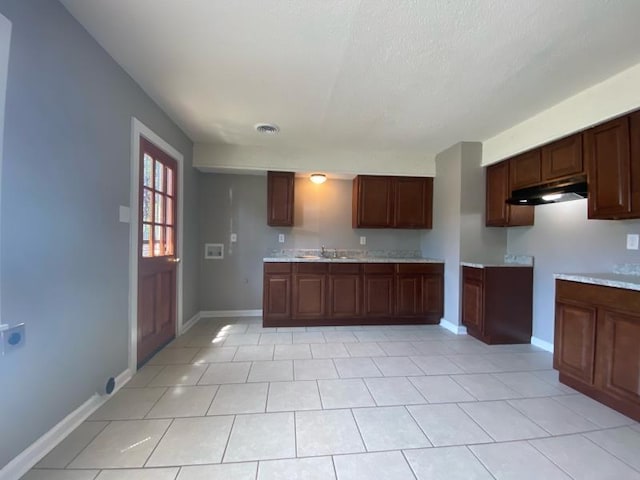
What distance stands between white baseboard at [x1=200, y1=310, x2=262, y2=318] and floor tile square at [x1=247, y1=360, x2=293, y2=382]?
162 centimetres

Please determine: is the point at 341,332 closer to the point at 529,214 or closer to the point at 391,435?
the point at 391,435

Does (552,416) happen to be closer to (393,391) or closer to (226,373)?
(393,391)

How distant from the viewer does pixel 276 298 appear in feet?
12.1

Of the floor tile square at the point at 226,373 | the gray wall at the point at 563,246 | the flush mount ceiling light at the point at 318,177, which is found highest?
the flush mount ceiling light at the point at 318,177

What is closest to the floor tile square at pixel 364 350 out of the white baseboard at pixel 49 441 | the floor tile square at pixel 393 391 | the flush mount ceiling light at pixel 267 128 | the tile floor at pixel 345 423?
the tile floor at pixel 345 423

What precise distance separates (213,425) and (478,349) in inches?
104

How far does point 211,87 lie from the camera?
2334 millimetres

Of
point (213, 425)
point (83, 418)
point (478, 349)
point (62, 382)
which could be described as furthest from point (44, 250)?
point (478, 349)

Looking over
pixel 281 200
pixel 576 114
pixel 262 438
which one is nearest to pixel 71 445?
pixel 262 438

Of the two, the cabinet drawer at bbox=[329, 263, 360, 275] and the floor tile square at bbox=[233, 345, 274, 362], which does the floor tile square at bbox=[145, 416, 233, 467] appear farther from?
the cabinet drawer at bbox=[329, 263, 360, 275]

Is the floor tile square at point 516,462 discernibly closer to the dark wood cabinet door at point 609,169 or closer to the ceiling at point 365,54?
the dark wood cabinet door at point 609,169

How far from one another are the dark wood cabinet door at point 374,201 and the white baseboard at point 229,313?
198 cm

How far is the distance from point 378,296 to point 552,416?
6.98 feet

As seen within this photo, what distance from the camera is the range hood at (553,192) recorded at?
2373 millimetres
